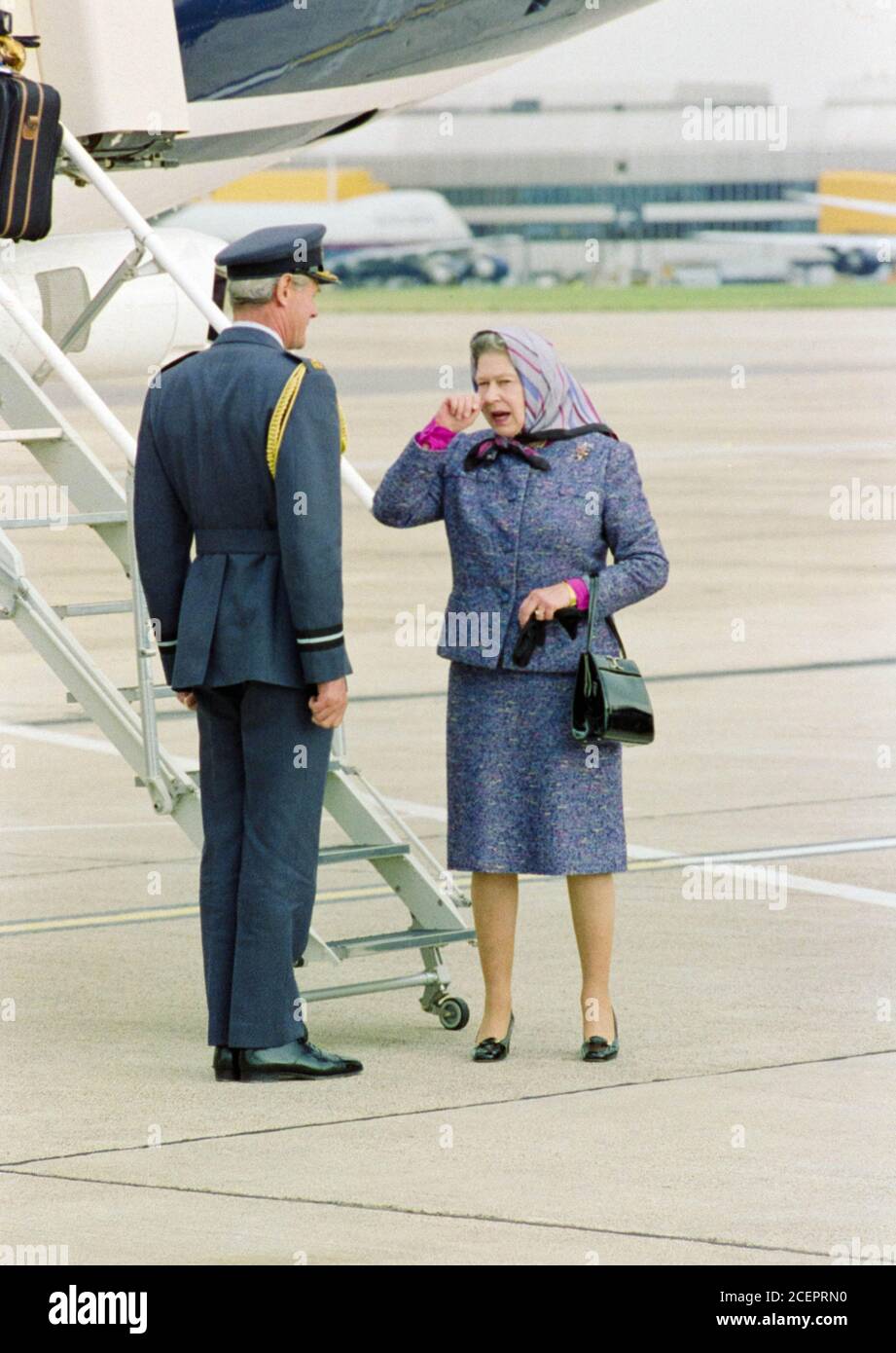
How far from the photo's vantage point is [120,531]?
7.58m

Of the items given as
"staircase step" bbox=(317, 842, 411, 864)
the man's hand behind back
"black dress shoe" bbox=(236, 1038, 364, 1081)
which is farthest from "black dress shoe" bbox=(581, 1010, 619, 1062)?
the man's hand behind back

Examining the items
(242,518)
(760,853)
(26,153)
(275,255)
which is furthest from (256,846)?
(760,853)

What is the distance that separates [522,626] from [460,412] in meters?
0.62

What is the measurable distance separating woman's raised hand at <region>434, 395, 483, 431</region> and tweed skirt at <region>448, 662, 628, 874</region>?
0.68m

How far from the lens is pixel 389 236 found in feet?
423

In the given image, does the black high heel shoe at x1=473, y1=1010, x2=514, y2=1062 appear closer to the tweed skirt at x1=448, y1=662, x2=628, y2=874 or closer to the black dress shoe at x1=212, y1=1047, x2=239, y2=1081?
the tweed skirt at x1=448, y1=662, x2=628, y2=874

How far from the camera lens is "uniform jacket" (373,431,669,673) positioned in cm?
651

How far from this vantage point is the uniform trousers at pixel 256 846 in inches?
250

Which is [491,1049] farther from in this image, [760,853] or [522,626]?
[760,853]

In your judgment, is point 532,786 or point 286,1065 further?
point 532,786

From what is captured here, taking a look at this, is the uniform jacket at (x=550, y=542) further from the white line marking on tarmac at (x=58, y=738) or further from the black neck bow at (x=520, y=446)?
the white line marking on tarmac at (x=58, y=738)

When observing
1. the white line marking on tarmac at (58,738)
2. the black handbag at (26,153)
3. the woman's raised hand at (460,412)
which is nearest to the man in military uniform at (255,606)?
the woman's raised hand at (460,412)

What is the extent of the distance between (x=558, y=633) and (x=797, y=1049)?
1.35 meters

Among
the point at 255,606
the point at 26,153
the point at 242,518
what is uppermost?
the point at 26,153
